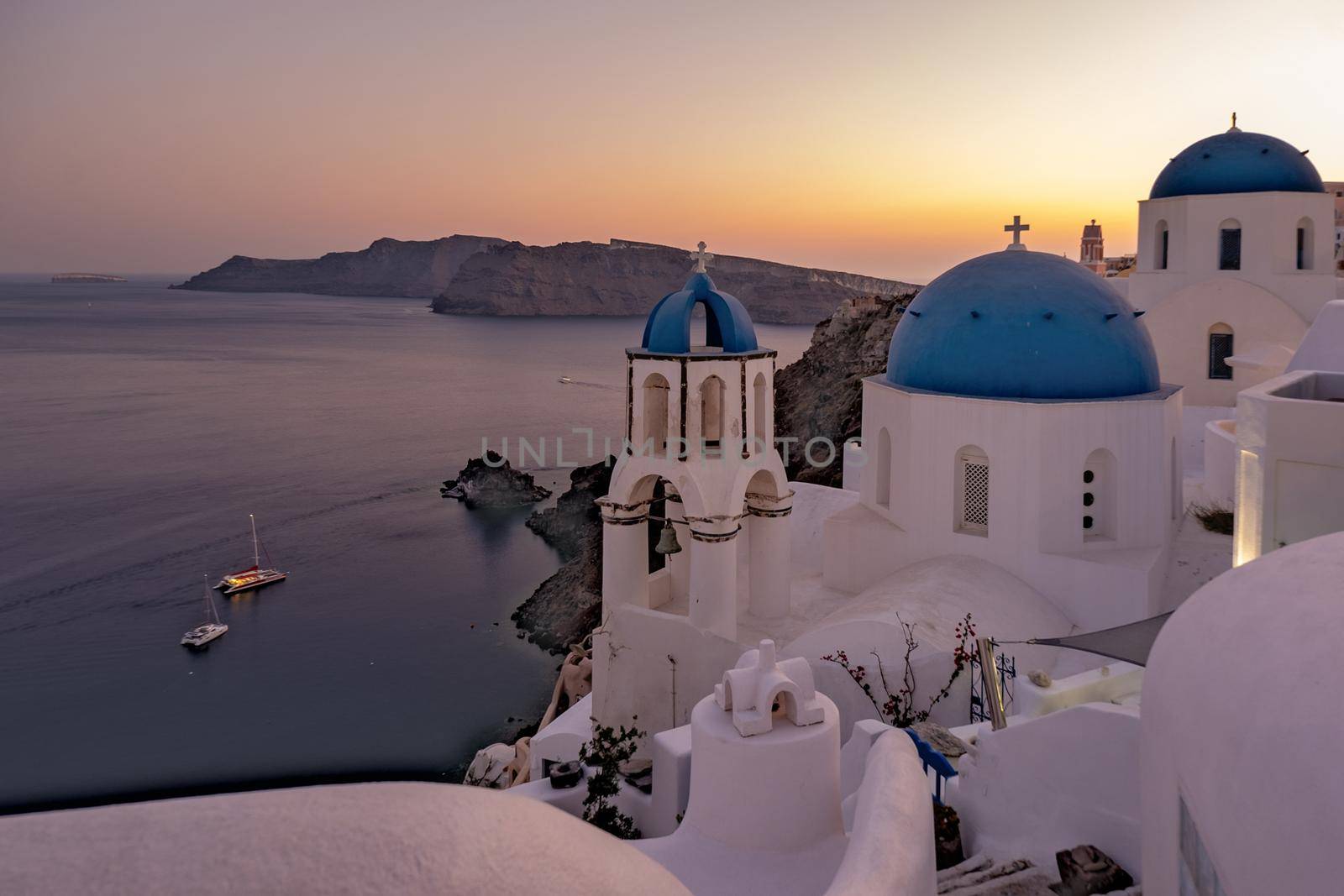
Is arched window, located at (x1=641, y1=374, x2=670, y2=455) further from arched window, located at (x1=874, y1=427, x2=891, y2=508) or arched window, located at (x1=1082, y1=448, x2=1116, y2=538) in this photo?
arched window, located at (x1=1082, y1=448, x2=1116, y2=538)

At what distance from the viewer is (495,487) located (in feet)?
152

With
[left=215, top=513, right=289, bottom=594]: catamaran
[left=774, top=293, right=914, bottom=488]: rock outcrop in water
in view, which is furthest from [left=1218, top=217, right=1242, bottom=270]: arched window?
[left=215, top=513, right=289, bottom=594]: catamaran

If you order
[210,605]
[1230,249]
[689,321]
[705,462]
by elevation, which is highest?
[1230,249]

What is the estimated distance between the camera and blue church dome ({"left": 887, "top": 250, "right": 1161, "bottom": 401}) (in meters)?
11.7

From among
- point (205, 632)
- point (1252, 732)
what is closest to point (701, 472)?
point (1252, 732)

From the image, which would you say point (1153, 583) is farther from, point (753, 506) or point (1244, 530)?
point (753, 506)

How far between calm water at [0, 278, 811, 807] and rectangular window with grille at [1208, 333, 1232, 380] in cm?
1902

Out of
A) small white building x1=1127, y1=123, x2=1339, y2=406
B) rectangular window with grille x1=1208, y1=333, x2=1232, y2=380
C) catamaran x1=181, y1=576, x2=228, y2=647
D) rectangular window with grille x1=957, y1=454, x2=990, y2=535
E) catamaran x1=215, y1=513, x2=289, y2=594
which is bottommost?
catamaran x1=181, y1=576, x2=228, y2=647

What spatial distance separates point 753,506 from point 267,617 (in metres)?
25.9

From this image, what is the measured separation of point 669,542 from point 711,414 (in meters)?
1.93

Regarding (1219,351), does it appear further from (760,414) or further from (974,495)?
(760,414)

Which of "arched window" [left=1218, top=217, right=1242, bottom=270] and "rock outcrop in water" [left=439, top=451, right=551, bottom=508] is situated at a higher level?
"arched window" [left=1218, top=217, right=1242, bottom=270]

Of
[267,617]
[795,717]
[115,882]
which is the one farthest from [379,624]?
[115,882]

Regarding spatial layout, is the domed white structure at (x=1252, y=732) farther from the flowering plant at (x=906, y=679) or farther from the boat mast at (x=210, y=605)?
the boat mast at (x=210, y=605)
